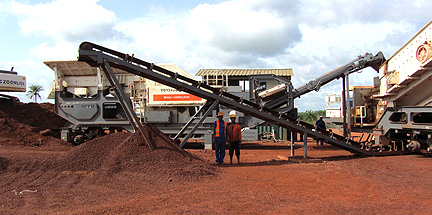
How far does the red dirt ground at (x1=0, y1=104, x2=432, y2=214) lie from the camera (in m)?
5.23

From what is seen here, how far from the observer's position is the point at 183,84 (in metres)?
9.26

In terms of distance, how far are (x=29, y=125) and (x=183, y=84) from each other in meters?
11.1

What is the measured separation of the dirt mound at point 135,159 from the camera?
7.54 m

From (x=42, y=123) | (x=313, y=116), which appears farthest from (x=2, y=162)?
(x=313, y=116)

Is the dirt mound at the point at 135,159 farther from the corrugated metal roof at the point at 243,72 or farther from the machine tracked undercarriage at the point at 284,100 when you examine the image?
the corrugated metal roof at the point at 243,72

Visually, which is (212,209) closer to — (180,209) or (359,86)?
(180,209)

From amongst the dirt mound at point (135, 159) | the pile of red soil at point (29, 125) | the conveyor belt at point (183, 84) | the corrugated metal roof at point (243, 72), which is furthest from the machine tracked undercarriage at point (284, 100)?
the corrugated metal roof at point (243, 72)

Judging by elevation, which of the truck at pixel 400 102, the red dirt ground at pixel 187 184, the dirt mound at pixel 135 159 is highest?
the truck at pixel 400 102

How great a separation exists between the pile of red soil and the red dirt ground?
26.5 ft

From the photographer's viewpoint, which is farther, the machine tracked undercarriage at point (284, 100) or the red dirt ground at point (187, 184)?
the machine tracked undercarriage at point (284, 100)

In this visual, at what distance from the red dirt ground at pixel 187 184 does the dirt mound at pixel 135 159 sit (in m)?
0.02

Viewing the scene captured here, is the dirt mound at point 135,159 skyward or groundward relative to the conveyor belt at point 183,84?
groundward

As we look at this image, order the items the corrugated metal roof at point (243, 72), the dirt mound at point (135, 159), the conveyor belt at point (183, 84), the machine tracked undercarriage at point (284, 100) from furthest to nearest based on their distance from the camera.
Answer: the corrugated metal roof at point (243, 72) < the machine tracked undercarriage at point (284, 100) < the conveyor belt at point (183, 84) < the dirt mound at point (135, 159)

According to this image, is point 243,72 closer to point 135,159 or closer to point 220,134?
point 220,134
